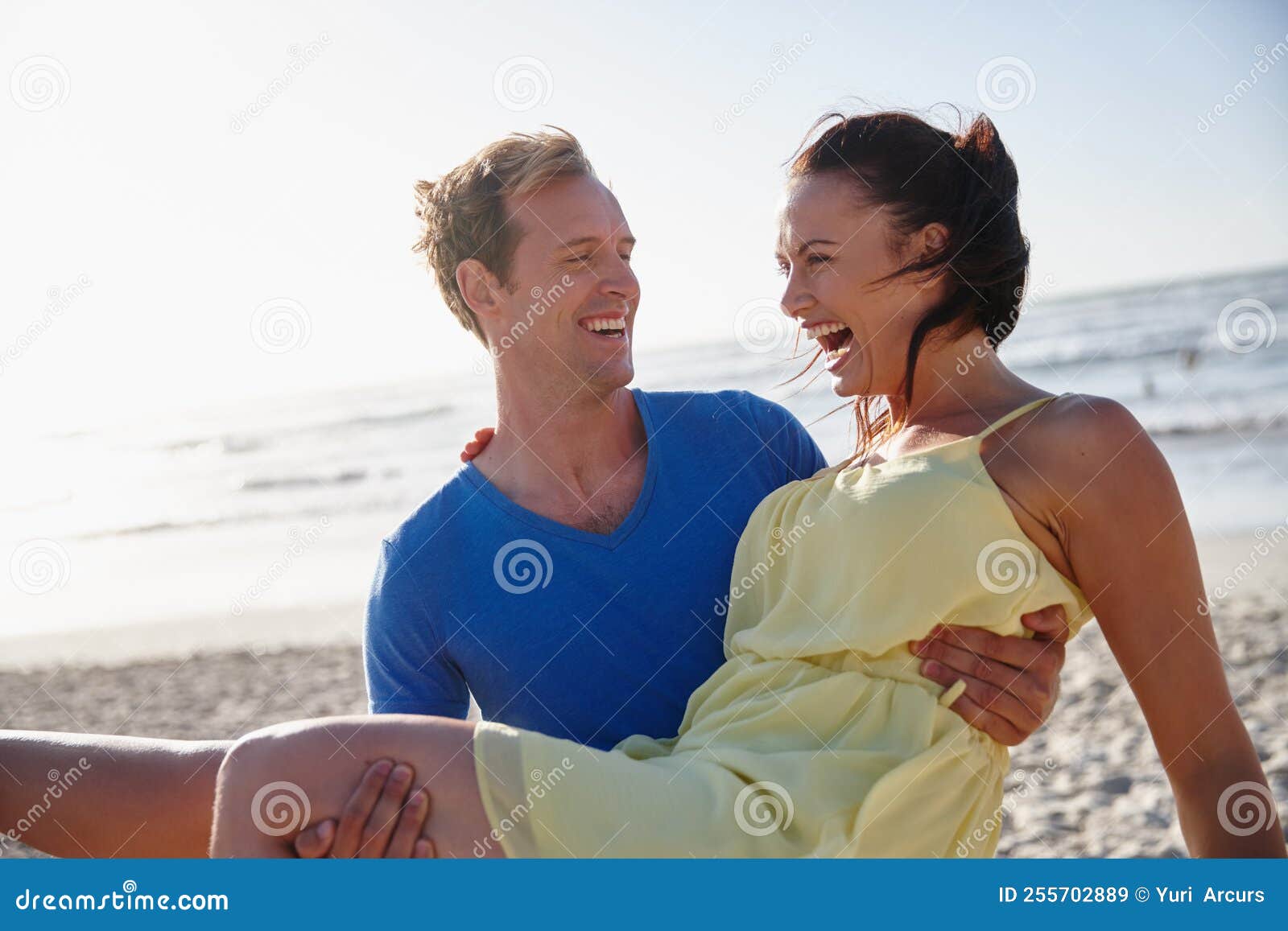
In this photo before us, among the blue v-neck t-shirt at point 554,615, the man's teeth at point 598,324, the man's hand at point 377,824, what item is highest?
the man's teeth at point 598,324

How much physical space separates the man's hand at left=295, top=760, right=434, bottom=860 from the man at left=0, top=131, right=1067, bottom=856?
81 cm

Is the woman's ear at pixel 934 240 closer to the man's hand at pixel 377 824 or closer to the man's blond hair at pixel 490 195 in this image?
the man's blond hair at pixel 490 195

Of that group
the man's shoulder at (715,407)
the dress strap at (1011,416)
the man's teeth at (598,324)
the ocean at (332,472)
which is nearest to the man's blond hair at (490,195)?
the man's teeth at (598,324)

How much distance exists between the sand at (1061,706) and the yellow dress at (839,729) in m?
2.05

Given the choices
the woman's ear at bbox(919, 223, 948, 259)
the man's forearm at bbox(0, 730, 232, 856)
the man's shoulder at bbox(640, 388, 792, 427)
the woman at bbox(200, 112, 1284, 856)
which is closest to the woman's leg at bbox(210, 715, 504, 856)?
the woman at bbox(200, 112, 1284, 856)

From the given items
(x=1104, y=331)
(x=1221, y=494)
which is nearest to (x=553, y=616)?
(x=1221, y=494)

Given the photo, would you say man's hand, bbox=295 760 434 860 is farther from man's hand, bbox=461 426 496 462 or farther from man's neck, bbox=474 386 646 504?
man's hand, bbox=461 426 496 462

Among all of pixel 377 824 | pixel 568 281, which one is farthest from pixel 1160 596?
pixel 568 281

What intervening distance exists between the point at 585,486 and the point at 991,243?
1.30 m

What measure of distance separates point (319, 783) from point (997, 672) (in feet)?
4.57

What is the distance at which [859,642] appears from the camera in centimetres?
246

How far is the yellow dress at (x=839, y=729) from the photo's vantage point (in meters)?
2.27

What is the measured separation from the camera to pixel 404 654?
3113 millimetres

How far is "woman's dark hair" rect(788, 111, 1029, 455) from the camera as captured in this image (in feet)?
9.39
